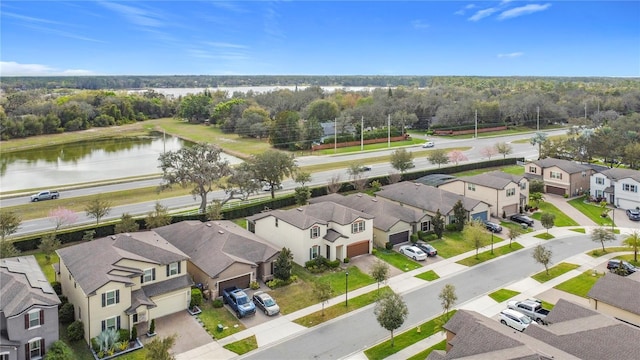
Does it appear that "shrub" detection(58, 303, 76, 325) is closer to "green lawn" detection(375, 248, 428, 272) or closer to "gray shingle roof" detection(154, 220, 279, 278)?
"gray shingle roof" detection(154, 220, 279, 278)

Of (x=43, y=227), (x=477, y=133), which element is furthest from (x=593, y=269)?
(x=477, y=133)

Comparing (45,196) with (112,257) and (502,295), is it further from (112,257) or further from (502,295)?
(502,295)

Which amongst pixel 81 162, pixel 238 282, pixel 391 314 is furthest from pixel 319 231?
pixel 81 162

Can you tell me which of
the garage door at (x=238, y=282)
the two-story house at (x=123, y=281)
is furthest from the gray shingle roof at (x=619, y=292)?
the two-story house at (x=123, y=281)

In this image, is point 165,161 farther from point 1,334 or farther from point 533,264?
point 533,264

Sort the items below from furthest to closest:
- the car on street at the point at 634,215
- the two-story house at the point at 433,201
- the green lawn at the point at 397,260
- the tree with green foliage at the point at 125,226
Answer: the car on street at the point at 634,215
the two-story house at the point at 433,201
the tree with green foliage at the point at 125,226
the green lawn at the point at 397,260

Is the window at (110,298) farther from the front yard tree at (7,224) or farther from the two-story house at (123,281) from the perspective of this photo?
the front yard tree at (7,224)
